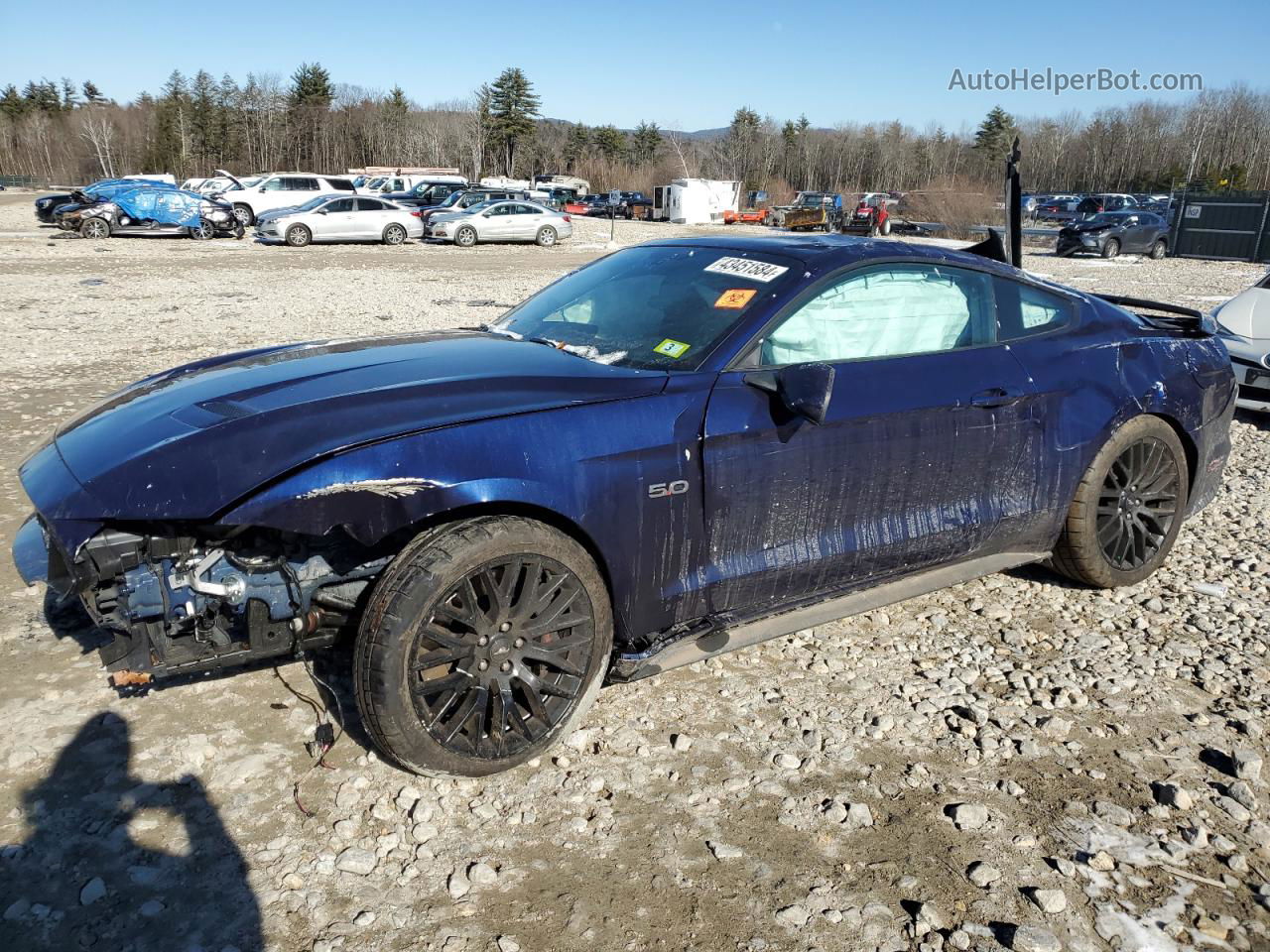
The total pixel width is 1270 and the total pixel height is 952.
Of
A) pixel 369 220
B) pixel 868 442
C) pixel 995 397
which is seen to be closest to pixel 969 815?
pixel 868 442

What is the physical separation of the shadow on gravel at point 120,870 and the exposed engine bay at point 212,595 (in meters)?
0.39

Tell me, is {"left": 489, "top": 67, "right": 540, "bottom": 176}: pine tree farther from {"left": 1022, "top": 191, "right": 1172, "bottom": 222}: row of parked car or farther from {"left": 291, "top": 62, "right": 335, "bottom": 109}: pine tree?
{"left": 1022, "top": 191, "right": 1172, "bottom": 222}: row of parked car

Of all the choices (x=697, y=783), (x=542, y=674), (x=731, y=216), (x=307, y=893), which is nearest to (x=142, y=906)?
(x=307, y=893)

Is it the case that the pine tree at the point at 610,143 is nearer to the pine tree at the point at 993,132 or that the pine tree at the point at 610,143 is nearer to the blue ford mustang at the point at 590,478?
the pine tree at the point at 993,132

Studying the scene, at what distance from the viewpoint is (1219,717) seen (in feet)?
11.0

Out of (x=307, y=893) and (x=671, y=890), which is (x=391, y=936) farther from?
(x=671, y=890)

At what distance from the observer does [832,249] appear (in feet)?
11.8

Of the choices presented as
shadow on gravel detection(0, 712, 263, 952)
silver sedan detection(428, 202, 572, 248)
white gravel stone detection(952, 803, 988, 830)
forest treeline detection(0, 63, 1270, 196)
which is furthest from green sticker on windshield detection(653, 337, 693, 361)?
forest treeline detection(0, 63, 1270, 196)

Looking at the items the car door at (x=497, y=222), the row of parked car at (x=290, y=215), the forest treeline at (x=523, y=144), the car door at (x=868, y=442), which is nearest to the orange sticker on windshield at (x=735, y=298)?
the car door at (x=868, y=442)

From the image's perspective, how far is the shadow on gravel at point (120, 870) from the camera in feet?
7.25

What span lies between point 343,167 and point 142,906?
100476mm

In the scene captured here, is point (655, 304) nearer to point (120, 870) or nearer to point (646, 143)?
point (120, 870)

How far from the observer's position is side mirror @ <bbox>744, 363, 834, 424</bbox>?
9.83 ft

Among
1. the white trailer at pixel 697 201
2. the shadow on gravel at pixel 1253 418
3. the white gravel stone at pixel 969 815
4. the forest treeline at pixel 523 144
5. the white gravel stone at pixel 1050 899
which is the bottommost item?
the white gravel stone at pixel 1050 899
